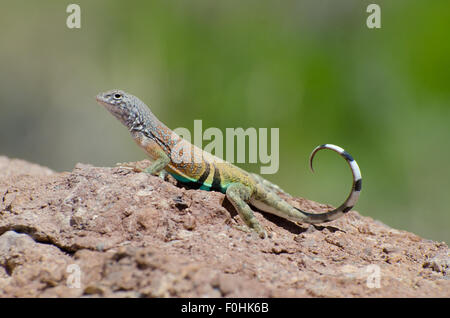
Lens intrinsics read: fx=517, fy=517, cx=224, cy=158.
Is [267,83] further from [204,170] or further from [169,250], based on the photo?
[169,250]

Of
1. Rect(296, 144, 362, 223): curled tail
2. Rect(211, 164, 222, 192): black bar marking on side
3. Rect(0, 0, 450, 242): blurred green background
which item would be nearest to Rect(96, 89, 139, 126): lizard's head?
Rect(211, 164, 222, 192): black bar marking on side

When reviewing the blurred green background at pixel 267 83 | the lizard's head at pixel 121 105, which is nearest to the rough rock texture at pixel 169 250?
the lizard's head at pixel 121 105

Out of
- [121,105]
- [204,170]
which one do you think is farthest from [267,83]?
[204,170]

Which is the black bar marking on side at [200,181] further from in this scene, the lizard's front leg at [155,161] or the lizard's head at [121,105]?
the lizard's head at [121,105]
